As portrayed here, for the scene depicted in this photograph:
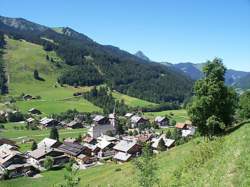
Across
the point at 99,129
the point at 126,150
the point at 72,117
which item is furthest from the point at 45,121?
the point at 126,150

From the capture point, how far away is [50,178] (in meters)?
85.7

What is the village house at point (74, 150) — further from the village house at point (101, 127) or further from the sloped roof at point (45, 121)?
the sloped roof at point (45, 121)

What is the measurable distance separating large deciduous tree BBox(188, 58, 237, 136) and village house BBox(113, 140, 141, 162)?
181 ft

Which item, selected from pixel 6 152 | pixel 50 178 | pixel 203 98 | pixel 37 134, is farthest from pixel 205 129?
pixel 37 134

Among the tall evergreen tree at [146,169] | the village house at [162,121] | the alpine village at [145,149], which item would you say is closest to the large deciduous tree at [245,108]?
the alpine village at [145,149]

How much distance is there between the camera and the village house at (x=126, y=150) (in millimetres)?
102062

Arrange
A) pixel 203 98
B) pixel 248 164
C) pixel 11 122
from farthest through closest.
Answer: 1. pixel 11 122
2. pixel 203 98
3. pixel 248 164

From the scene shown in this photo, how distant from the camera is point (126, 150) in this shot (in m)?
108

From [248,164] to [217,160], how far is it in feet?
18.8

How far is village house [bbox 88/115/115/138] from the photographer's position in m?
154

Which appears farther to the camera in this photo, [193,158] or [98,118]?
[98,118]

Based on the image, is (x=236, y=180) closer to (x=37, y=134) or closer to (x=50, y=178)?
(x=50, y=178)

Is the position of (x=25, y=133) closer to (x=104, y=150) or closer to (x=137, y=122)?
(x=137, y=122)

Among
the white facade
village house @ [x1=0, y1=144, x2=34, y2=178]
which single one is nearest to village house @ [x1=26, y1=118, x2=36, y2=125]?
the white facade
